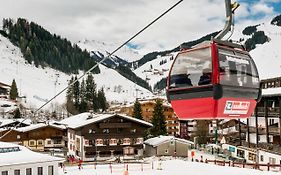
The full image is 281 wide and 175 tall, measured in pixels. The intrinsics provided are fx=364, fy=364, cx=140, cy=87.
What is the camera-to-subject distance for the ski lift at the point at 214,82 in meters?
6.51

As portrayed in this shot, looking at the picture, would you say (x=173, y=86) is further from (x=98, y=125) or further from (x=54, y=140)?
(x=54, y=140)

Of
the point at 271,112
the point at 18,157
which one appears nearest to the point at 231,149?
the point at 271,112

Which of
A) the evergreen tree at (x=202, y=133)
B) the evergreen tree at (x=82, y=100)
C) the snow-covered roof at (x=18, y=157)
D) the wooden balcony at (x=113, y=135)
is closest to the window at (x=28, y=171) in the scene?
the snow-covered roof at (x=18, y=157)

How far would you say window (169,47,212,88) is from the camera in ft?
21.9

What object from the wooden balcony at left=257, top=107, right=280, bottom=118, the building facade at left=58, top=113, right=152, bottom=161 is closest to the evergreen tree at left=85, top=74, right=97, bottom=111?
the building facade at left=58, top=113, right=152, bottom=161

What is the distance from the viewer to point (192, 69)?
7.17 m

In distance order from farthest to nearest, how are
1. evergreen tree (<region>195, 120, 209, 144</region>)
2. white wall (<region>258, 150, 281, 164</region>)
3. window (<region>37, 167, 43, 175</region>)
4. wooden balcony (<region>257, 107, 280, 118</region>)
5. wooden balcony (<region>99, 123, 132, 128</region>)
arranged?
evergreen tree (<region>195, 120, 209, 144</region>) → wooden balcony (<region>99, 123, 132, 128</region>) → wooden balcony (<region>257, 107, 280, 118</region>) → white wall (<region>258, 150, 281, 164</region>) → window (<region>37, 167, 43, 175</region>)

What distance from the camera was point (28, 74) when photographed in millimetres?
188500

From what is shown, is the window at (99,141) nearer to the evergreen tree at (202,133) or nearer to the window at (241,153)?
the evergreen tree at (202,133)

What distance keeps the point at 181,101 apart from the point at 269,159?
29.2 meters

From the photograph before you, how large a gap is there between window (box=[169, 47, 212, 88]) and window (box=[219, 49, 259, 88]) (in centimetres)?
25

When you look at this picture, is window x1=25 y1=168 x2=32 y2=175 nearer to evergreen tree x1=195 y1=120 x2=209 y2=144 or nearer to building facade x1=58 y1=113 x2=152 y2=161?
building facade x1=58 y1=113 x2=152 y2=161

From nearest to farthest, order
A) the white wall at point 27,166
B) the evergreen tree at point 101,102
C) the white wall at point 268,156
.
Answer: the white wall at point 27,166, the white wall at point 268,156, the evergreen tree at point 101,102

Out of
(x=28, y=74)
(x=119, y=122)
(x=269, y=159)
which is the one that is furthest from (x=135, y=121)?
(x=28, y=74)
